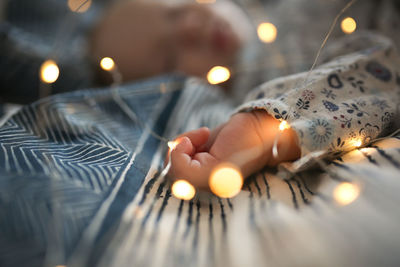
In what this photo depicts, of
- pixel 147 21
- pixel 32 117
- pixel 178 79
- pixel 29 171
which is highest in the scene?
pixel 147 21

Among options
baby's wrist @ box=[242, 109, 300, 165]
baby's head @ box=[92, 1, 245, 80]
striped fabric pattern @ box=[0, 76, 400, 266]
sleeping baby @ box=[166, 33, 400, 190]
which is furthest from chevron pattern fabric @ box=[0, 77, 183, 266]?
baby's head @ box=[92, 1, 245, 80]

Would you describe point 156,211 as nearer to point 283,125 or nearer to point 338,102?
point 283,125

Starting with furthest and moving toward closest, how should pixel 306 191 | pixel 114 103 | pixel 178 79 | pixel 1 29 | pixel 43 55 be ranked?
pixel 43 55 → pixel 1 29 → pixel 178 79 → pixel 114 103 → pixel 306 191

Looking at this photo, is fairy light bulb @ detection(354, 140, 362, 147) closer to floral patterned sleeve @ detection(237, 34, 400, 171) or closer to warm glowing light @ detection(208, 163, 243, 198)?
floral patterned sleeve @ detection(237, 34, 400, 171)

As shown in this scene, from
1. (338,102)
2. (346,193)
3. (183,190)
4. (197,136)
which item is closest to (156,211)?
(183,190)

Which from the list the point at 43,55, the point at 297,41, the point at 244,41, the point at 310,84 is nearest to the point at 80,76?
the point at 43,55

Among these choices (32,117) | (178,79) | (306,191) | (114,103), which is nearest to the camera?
(306,191)

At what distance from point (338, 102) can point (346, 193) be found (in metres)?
0.20

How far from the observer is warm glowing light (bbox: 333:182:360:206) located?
0.38m

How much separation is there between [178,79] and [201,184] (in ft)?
1.43

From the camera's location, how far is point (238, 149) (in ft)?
1.66

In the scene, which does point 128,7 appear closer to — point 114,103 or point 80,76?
point 80,76

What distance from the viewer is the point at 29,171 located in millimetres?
447

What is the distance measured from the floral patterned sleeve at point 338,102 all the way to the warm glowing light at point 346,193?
0.25 feet
